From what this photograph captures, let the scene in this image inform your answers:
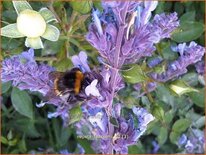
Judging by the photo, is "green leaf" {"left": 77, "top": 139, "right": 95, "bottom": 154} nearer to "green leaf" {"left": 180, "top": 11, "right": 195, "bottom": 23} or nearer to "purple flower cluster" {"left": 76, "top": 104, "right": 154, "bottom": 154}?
"purple flower cluster" {"left": 76, "top": 104, "right": 154, "bottom": 154}

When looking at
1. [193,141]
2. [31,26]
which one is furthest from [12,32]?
[193,141]

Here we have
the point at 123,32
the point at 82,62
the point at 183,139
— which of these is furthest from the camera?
the point at 183,139

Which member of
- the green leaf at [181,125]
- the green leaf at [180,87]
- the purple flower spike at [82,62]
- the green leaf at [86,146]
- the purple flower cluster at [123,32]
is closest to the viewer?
the purple flower cluster at [123,32]

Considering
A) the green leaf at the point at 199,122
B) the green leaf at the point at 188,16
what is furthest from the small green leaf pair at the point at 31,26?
the green leaf at the point at 199,122

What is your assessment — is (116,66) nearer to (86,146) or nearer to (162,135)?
(86,146)

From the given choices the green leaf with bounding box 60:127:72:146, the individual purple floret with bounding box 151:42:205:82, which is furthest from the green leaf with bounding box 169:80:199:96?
the green leaf with bounding box 60:127:72:146

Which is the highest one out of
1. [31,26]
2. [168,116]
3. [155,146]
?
[31,26]

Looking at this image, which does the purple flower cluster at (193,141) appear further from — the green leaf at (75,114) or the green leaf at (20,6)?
the green leaf at (20,6)

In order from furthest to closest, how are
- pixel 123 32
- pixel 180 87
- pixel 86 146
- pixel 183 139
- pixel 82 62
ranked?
pixel 183 139
pixel 86 146
pixel 180 87
pixel 82 62
pixel 123 32

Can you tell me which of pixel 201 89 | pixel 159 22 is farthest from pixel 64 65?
pixel 201 89
